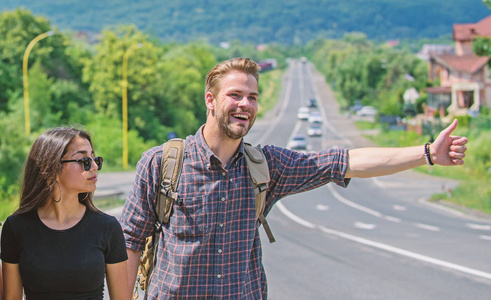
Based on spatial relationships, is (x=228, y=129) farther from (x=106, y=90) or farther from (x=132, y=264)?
(x=106, y=90)

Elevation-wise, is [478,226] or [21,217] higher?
[21,217]

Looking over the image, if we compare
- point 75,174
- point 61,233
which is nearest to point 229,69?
point 75,174

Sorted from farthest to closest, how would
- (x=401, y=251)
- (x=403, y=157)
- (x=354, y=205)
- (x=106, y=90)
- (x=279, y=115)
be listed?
(x=279, y=115) → (x=106, y=90) → (x=354, y=205) → (x=401, y=251) → (x=403, y=157)

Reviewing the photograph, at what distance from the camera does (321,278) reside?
13.0m

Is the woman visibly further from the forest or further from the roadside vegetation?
the forest

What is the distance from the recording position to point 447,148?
165 inches

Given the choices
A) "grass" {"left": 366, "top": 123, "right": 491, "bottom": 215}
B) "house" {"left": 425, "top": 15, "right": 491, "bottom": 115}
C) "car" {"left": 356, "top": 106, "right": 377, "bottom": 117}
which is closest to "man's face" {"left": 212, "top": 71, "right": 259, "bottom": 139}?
"grass" {"left": 366, "top": 123, "right": 491, "bottom": 215}

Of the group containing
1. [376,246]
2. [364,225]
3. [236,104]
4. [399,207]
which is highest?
[236,104]

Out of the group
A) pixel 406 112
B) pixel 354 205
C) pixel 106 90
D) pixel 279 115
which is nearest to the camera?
pixel 354 205

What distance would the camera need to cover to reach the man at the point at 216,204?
158 inches

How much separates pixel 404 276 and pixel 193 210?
9736 millimetres

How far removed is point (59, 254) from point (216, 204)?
2.84 feet

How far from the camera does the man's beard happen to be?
13.4 ft

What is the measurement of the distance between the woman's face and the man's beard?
72cm
